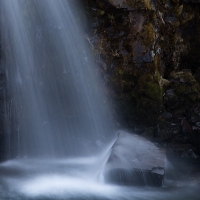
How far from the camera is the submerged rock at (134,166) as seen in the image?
272 inches

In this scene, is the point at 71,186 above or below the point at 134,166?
below

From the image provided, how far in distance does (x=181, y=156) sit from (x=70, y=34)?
5.01 metres

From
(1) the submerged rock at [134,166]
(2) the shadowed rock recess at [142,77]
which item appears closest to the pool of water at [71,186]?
(1) the submerged rock at [134,166]

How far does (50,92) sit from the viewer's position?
9.39 metres

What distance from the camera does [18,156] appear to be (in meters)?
9.38

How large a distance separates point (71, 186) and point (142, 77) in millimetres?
4139

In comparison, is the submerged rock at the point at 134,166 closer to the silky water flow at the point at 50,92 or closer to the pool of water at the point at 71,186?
the pool of water at the point at 71,186

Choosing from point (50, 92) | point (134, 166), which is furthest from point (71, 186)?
point (50, 92)

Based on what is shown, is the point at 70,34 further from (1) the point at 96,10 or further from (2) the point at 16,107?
(2) the point at 16,107

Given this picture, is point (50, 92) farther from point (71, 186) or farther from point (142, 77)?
point (71, 186)

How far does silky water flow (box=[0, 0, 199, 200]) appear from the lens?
29.3 feet

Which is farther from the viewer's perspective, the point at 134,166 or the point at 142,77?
the point at 142,77

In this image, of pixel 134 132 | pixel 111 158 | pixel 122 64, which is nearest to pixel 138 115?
pixel 134 132

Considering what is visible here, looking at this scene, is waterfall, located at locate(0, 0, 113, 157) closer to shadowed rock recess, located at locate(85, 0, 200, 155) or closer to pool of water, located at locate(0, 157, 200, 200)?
shadowed rock recess, located at locate(85, 0, 200, 155)
